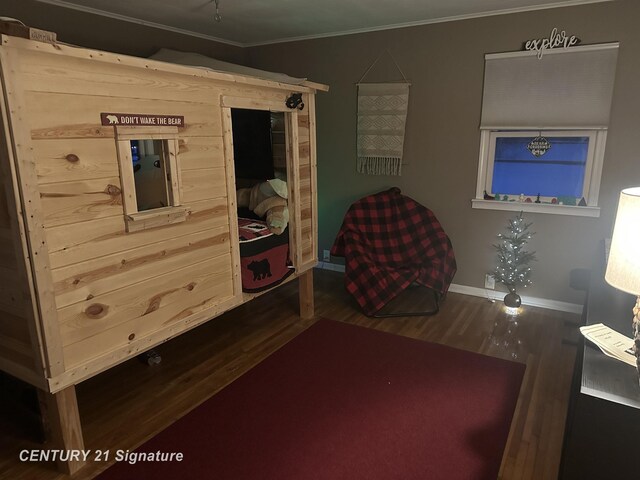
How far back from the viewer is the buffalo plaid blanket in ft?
11.6

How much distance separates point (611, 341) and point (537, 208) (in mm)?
2099

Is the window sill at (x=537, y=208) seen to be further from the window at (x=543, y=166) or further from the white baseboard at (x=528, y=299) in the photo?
the white baseboard at (x=528, y=299)

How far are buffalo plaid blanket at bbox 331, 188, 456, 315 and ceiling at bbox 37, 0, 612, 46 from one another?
4.63 ft

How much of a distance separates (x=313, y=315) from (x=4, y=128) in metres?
2.48

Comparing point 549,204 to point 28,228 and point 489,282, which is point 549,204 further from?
point 28,228

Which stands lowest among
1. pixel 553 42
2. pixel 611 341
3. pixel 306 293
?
pixel 306 293

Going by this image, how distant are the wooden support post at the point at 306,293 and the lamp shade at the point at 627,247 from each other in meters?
2.28

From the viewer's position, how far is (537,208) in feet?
11.7

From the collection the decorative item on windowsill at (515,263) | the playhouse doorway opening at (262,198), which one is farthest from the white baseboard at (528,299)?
the playhouse doorway opening at (262,198)

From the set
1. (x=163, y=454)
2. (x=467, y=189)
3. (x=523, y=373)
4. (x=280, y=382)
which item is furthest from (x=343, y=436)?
(x=467, y=189)

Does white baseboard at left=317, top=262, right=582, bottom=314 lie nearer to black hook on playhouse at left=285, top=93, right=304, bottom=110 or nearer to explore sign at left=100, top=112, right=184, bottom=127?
black hook on playhouse at left=285, top=93, right=304, bottom=110

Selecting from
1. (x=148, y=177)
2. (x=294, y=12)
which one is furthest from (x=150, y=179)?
(x=294, y=12)

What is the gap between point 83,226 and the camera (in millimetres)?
1858

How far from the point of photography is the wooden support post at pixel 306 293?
3504 millimetres
